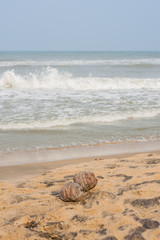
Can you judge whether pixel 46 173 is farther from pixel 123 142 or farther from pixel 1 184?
pixel 123 142

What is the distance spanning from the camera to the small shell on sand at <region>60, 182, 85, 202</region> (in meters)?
3.27

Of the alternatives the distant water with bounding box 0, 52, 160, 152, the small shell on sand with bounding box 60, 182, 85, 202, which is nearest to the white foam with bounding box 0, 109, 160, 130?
the distant water with bounding box 0, 52, 160, 152

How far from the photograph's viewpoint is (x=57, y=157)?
560 cm

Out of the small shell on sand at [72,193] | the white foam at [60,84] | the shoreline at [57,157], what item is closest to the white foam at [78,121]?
the shoreline at [57,157]

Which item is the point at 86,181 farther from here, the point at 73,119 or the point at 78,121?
the point at 73,119

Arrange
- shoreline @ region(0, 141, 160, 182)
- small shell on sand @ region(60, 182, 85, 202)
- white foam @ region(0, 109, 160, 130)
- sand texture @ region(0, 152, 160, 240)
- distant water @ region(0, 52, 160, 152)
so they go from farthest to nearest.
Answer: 1. white foam @ region(0, 109, 160, 130)
2. distant water @ region(0, 52, 160, 152)
3. shoreline @ region(0, 141, 160, 182)
4. small shell on sand @ region(60, 182, 85, 202)
5. sand texture @ region(0, 152, 160, 240)

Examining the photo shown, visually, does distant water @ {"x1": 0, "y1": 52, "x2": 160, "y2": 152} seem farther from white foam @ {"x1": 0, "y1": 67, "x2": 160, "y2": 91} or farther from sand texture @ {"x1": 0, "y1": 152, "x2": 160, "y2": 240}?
white foam @ {"x1": 0, "y1": 67, "x2": 160, "y2": 91}

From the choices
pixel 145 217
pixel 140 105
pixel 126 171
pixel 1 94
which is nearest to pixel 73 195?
pixel 145 217

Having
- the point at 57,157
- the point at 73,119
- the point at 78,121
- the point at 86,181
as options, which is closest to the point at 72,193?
the point at 86,181

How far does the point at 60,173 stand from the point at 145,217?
1913mm

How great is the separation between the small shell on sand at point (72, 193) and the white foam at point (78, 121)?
4172 mm

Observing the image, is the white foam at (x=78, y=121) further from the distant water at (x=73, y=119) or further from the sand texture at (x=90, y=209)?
the sand texture at (x=90, y=209)

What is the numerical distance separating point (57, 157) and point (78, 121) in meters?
2.56

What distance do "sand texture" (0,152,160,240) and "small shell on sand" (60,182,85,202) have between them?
51mm
